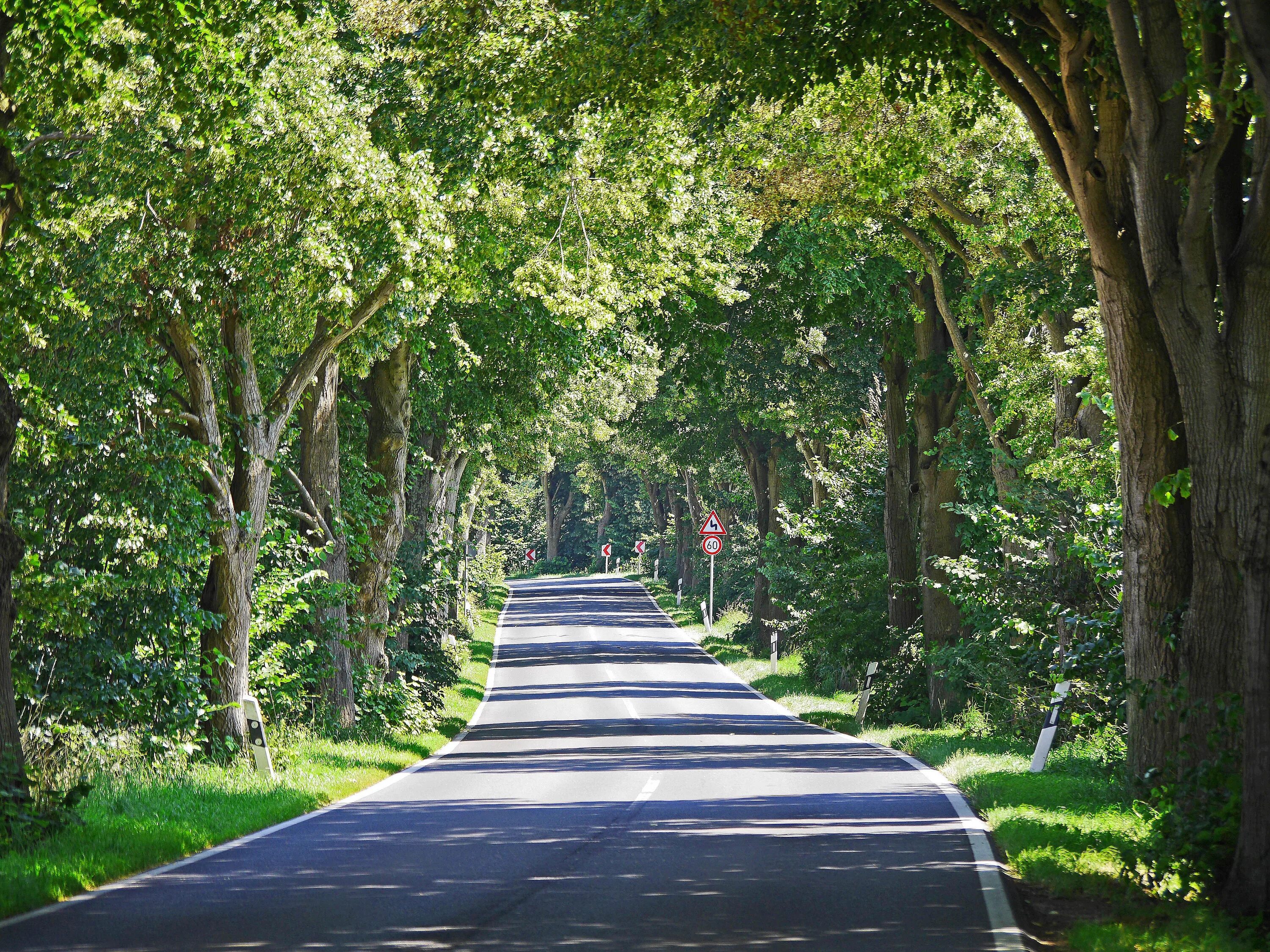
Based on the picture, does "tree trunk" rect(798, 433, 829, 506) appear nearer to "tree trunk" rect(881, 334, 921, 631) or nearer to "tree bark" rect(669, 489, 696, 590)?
"tree trunk" rect(881, 334, 921, 631)

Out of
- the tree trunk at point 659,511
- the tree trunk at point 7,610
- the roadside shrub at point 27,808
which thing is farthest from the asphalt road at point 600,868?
the tree trunk at point 659,511

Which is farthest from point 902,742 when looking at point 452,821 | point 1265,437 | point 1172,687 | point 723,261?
point 1265,437

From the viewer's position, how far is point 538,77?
1259 cm

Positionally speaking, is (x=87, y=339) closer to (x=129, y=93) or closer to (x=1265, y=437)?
(x=129, y=93)

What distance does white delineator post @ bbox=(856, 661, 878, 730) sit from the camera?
2469 cm

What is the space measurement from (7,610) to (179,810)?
8.44 feet

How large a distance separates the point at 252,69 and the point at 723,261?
11801mm

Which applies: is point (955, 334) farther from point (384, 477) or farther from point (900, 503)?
point (384, 477)

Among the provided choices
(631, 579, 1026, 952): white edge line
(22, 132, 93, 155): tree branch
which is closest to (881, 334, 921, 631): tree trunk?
(631, 579, 1026, 952): white edge line

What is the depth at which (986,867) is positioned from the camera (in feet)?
32.6

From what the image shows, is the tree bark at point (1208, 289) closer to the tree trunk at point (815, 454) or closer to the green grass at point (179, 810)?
the green grass at point (179, 810)

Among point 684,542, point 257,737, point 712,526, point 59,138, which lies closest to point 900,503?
point 257,737

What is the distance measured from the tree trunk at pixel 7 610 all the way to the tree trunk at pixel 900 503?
1807cm

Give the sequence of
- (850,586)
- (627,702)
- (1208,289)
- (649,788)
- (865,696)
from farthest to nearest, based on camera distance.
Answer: (627,702) < (850,586) < (865,696) < (649,788) < (1208,289)
